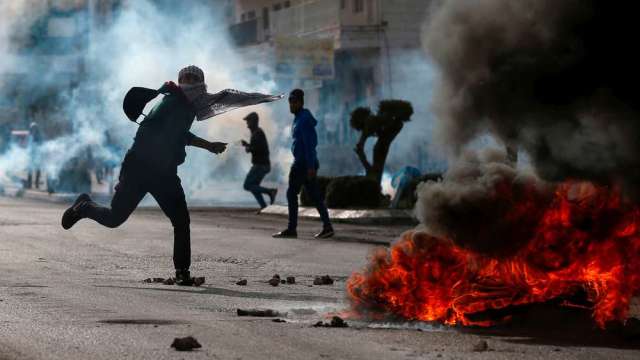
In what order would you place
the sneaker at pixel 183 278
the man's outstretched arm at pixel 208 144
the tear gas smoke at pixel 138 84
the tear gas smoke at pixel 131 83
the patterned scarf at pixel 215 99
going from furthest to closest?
the tear gas smoke at pixel 138 84
the tear gas smoke at pixel 131 83
the patterned scarf at pixel 215 99
the man's outstretched arm at pixel 208 144
the sneaker at pixel 183 278

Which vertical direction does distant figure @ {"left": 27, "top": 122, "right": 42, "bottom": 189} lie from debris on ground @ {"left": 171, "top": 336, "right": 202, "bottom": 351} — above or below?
above

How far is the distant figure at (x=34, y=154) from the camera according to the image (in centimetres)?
3919

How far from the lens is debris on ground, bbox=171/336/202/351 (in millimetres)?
7792

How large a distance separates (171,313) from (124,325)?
765 millimetres

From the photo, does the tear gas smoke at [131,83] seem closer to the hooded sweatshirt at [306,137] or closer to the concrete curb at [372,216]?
the concrete curb at [372,216]

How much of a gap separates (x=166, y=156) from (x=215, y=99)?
732 mm

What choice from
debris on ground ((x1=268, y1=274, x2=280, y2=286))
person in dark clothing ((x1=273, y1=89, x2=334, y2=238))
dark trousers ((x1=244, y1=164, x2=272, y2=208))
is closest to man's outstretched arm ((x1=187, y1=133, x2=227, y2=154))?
debris on ground ((x1=268, y1=274, x2=280, y2=286))

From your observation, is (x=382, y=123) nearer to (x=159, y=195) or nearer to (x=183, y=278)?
(x=159, y=195)

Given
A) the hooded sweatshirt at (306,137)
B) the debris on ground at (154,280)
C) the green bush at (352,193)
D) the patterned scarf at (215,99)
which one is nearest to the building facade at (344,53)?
the green bush at (352,193)

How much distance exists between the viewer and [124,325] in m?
8.91

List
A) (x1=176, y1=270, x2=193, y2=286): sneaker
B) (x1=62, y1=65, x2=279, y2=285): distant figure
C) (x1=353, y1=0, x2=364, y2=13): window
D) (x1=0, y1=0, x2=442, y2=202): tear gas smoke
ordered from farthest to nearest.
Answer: (x1=353, y1=0, x2=364, y2=13): window
(x1=0, y1=0, x2=442, y2=202): tear gas smoke
(x1=62, y1=65, x2=279, y2=285): distant figure
(x1=176, y1=270, x2=193, y2=286): sneaker

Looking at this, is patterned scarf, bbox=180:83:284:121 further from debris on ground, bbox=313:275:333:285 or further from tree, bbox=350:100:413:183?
tree, bbox=350:100:413:183

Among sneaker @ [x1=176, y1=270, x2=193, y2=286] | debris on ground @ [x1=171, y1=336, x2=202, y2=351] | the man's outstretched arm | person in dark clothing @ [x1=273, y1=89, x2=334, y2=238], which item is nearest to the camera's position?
debris on ground @ [x1=171, y1=336, x2=202, y2=351]

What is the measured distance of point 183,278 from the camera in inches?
475
